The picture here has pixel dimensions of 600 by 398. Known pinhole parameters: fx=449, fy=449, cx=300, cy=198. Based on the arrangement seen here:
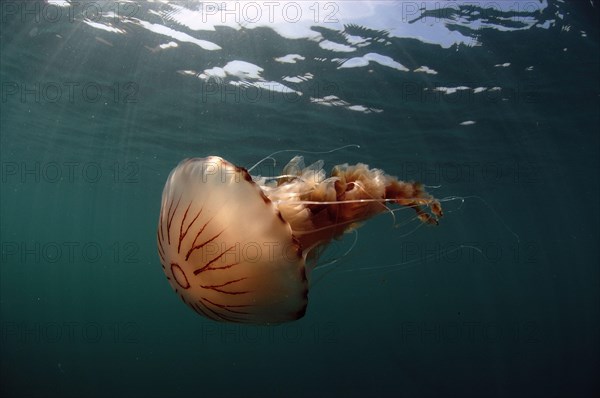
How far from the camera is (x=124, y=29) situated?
27.9ft

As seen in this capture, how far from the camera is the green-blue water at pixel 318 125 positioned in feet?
25.0

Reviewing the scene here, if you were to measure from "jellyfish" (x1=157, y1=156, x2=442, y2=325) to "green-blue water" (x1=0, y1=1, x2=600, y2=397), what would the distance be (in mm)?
416

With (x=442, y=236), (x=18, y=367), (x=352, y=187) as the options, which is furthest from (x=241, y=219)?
(x=442, y=236)

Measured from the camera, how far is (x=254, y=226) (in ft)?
6.64

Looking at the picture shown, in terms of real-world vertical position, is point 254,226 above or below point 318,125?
below

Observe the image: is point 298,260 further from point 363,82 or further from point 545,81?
point 545,81

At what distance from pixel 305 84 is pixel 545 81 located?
4.93m

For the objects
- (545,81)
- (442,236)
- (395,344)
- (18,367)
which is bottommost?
(395,344)

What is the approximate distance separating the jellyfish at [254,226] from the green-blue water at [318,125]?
416 millimetres

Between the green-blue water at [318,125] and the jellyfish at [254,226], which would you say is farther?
the green-blue water at [318,125]

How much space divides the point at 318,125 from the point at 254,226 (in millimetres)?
10280

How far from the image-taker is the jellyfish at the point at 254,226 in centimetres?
201

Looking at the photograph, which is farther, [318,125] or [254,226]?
[318,125]

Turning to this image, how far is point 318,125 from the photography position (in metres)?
12.1
